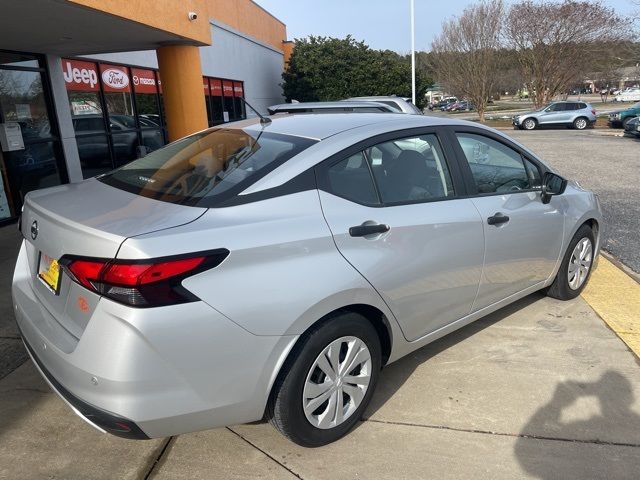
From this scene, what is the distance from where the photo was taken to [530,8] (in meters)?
31.4

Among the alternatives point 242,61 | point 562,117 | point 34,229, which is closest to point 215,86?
point 242,61

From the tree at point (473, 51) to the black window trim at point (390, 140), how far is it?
3145cm

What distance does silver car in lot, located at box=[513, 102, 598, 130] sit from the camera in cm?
2659

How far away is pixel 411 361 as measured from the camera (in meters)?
3.53

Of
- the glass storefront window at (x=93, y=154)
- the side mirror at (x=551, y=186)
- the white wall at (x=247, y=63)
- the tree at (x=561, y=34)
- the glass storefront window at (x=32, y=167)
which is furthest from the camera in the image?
the tree at (x=561, y=34)

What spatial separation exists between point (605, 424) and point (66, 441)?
2897mm

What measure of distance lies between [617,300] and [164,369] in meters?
3.97

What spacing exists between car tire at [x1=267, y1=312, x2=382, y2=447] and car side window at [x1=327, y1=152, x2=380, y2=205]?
2.00 ft

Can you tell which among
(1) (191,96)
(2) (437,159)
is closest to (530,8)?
(1) (191,96)

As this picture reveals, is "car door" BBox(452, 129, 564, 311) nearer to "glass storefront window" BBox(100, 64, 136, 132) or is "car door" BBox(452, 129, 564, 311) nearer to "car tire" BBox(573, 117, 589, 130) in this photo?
"glass storefront window" BBox(100, 64, 136, 132)

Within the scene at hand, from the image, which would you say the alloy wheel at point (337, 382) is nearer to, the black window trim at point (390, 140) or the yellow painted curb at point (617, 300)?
the black window trim at point (390, 140)

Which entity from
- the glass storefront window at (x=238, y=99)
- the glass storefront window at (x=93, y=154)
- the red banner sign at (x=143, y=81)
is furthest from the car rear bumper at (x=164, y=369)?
the glass storefront window at (x=238, y=99)

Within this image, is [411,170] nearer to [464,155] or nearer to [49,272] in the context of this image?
[464,155]

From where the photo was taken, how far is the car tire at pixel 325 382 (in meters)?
2.39
